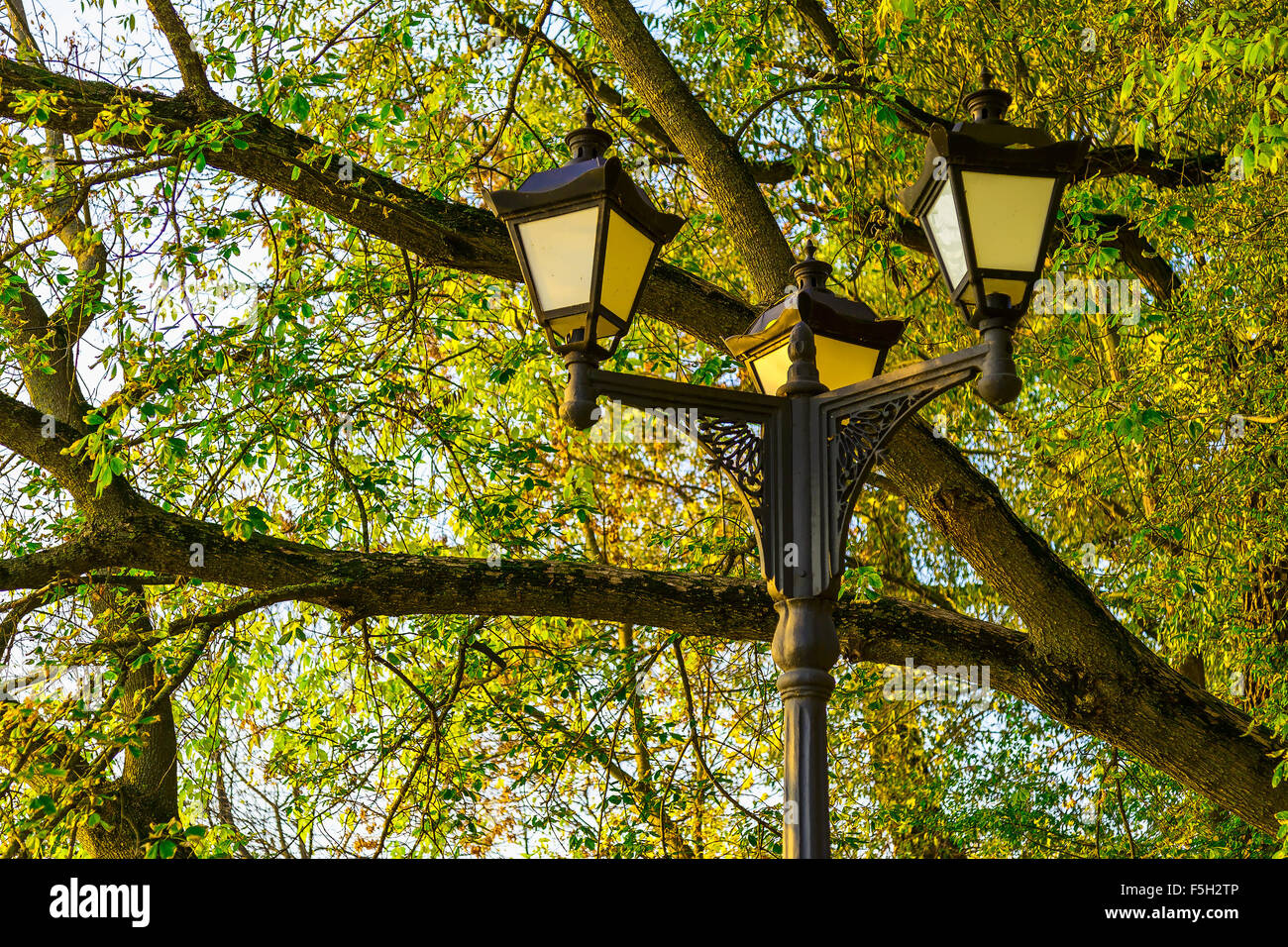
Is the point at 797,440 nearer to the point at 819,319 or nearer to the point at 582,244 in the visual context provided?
the point at 819,319

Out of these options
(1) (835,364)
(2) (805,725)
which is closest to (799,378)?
(1) (835,364)

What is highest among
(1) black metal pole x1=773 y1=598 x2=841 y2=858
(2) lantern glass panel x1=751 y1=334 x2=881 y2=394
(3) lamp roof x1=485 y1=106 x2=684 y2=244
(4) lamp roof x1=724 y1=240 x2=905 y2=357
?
(3) lamp roof x1=485 y1=106 x2=684 y2=244

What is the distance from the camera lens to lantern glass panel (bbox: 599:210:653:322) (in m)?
4.26

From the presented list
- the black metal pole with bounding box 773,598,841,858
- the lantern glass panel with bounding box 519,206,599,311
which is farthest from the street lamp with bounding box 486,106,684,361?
the black metal pole with bounding box 773,598,841,858

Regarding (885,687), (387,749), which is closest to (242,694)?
(387,749)

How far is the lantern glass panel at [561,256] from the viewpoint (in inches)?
167

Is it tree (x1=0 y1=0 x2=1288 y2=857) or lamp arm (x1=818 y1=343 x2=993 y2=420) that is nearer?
lamp arm (x1=818 y1=343 x2=993 y2=420)

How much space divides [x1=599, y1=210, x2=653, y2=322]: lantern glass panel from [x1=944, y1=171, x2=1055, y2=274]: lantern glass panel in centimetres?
97

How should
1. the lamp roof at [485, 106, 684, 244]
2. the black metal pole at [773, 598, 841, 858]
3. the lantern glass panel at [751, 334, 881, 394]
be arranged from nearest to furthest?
the black metal pole at [773, 598, 841, 858]
the lamp roof at [485, 106, 684, 244]
the lantern glass panel at [751, 334, 881, 394]

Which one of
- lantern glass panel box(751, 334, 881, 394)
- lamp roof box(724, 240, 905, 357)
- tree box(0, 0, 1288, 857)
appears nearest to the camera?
lamp roof box(724, 240, 905, 357)

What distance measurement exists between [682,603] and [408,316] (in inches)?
103

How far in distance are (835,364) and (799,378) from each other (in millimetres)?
499

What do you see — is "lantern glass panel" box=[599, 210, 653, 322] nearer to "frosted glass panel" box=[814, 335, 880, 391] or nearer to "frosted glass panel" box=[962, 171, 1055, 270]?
"frosted glass panel" box=[814, 335, 880, 391]

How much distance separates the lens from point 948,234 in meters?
4.20
